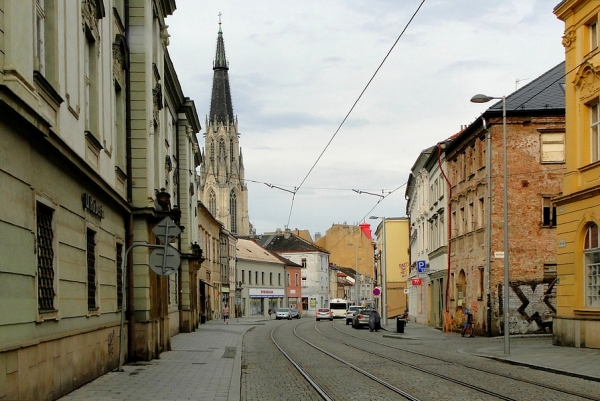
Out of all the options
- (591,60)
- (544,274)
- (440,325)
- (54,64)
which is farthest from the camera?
(440,325)

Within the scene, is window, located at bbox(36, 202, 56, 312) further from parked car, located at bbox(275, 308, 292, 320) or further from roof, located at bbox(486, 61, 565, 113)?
parked car, located at bbox(275, 308, 292, 320)

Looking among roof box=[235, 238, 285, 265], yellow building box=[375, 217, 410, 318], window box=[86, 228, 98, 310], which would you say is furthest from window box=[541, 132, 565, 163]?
roof box=[235, 238, 285, 265]

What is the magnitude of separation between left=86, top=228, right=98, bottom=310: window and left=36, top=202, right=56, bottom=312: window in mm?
3325

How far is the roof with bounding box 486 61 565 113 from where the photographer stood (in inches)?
1358

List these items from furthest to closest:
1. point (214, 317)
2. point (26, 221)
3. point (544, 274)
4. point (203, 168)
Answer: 1. point (203, 168)
2. point (214, 317)
3. point (544, 274)
4. point (26, 221)

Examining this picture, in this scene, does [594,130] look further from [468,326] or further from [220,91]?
[220,91]

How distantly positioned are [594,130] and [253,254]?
7501 cm

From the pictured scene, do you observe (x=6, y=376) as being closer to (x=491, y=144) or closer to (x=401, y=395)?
(x=401, y=395)

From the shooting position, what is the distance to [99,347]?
17016 mm

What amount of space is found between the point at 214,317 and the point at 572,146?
49117mm

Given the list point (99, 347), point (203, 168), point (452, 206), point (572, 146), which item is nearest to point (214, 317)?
point (452, 206)

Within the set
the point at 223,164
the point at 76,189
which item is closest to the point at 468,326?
the point at 76,189

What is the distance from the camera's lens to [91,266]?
54.8ft

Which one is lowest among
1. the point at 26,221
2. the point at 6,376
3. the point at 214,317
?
the point at 214,317
